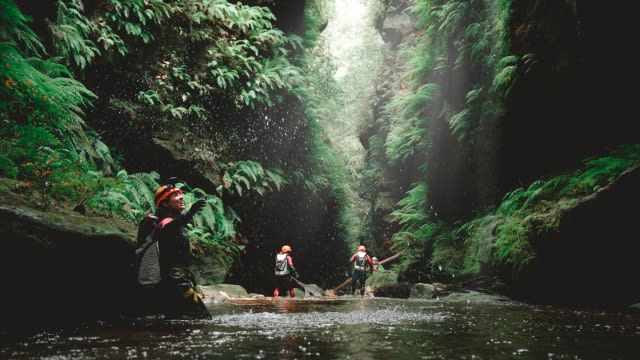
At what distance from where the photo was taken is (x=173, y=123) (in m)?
12.0

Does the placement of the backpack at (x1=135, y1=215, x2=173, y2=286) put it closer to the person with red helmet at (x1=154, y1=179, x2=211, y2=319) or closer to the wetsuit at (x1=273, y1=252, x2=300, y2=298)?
the person with red helmet at (x1=154, y1=179, x2=211, y2=319)

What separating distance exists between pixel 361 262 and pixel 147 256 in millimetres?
10990

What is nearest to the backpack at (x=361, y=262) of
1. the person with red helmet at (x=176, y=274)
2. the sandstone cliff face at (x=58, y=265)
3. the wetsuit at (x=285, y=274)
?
the wetsuit at (x=285, y=274)

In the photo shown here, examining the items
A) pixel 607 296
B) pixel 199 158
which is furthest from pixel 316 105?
pixel 607 296

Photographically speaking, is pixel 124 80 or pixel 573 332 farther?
pixel 124 80

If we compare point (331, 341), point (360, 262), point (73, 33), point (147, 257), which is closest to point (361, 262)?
point (360, 262)

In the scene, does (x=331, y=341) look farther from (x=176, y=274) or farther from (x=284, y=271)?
(x=284, y=271)

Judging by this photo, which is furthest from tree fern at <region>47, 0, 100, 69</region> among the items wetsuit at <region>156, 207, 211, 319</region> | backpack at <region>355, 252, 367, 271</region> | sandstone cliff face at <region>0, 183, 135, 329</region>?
backpack at <region>355, 252, 367, 271</region>

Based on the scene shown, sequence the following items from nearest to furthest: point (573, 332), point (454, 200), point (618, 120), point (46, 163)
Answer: point (573, 332), point (46, 163), point (618, 120), point (454, 200)

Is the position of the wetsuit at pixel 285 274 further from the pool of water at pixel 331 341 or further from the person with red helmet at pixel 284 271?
the pool of water at pixel 331 341

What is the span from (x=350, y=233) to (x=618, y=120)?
557 inches

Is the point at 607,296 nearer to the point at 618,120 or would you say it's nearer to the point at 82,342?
the point at 618,120

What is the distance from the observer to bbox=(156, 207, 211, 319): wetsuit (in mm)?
5016

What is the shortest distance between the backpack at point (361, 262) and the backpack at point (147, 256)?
10776 millimetres
